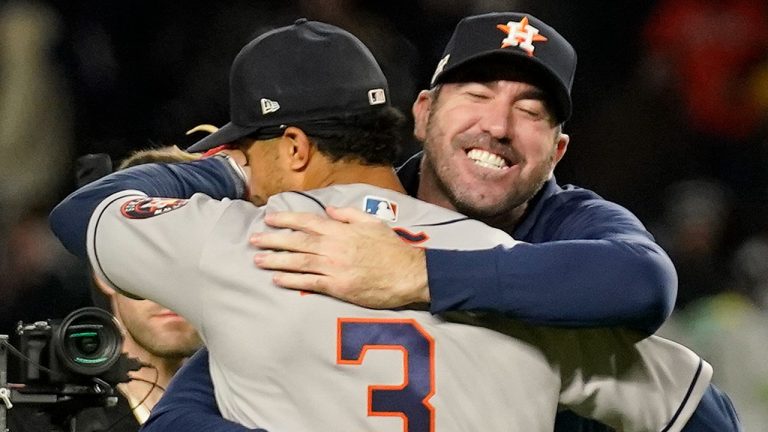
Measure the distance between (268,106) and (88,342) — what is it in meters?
0.98

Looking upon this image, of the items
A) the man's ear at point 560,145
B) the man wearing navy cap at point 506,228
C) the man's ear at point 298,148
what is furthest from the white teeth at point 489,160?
the man's ear at point 298,148

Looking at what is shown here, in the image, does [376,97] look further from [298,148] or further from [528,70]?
[528,70]

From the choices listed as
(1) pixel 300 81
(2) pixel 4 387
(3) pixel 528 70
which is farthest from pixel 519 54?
(2) pixel 4 387

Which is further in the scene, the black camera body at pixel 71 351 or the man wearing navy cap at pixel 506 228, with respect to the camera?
the black camera body at pixel 71 351

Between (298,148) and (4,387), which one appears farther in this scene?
(4,387)

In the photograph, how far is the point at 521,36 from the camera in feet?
6.47

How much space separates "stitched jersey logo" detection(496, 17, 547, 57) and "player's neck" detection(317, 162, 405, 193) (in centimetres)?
43

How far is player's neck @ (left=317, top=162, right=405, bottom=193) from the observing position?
1615 mm

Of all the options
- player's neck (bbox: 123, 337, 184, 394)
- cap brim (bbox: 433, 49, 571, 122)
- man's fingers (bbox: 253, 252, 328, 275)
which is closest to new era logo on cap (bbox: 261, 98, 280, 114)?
man's fingers (bbox: 253, 252, 328, 275)

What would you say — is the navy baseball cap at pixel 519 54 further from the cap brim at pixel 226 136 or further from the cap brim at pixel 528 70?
the cap brim at pixel 226 136

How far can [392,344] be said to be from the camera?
1513mm

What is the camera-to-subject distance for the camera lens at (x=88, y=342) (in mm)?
2455

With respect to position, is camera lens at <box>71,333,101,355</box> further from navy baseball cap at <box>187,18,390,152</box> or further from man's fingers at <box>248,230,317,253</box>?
man's fingers at <box>248,230,317,253</box>

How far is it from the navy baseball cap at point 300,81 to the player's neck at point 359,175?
2.6 inches
